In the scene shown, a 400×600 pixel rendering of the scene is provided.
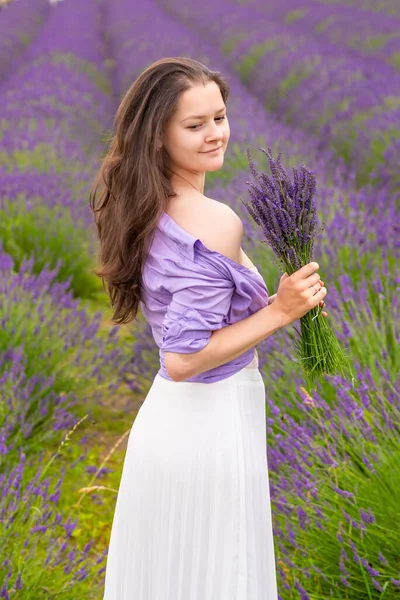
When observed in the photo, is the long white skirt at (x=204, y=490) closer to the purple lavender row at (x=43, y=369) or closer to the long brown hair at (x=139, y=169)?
the long brown hair at (x=139, y=169)

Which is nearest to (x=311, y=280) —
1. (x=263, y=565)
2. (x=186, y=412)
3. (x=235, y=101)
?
(x=186, y=412)

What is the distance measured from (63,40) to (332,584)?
14.6 m

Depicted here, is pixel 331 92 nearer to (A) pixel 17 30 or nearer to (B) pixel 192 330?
(B) pixel 192 330

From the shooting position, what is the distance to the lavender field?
2051mm

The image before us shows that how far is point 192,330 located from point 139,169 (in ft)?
1.12

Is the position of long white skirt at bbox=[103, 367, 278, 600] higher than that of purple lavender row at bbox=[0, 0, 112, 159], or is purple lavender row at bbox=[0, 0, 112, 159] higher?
purple lavender row at bbox=[0, 0, 112, 159]

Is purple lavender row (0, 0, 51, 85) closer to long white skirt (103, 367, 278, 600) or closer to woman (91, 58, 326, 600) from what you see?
woman (91, 58, 326, 600)

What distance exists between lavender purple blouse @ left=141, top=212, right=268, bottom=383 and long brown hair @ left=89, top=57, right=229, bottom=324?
0.14 ft

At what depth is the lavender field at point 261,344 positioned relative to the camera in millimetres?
2051

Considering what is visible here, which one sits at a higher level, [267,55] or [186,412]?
[267,55]

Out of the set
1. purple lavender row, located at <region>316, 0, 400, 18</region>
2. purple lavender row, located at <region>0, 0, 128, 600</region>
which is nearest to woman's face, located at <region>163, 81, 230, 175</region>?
purple lavender row, located at <region>0, 0, 128, 600</region>

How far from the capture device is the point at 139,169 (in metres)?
1.48

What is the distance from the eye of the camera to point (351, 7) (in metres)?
14.5

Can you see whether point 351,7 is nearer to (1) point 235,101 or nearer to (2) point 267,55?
(2) point 267,55
